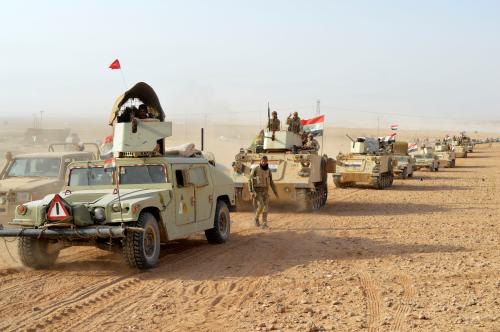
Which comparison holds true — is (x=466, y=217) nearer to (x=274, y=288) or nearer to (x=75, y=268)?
(x=274, y=288)

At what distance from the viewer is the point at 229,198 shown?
11250 mm

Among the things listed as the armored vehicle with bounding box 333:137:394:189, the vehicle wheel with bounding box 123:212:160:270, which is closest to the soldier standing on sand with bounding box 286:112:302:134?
the armored vehicle with bounding box 333:137:394:189

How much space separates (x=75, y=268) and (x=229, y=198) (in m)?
3.51

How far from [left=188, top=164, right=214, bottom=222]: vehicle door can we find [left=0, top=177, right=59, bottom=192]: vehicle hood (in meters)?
3.42

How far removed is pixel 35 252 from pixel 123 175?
1.76 meters

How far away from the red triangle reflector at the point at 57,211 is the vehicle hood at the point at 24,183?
11.8 ft

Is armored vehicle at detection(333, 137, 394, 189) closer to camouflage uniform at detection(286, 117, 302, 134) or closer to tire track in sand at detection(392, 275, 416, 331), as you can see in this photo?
camouflage uniform at detection(286, 117, 302, 134)

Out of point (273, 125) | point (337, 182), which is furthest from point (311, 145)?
point (337, 182)

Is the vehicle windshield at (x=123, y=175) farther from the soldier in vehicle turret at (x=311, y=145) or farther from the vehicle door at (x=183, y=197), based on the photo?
the soldier in vehicle turret at (x=311, y=145)

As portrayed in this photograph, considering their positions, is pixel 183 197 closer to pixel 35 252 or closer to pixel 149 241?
pixel 149 241

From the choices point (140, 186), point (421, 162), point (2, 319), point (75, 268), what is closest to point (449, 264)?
point (140, 186)

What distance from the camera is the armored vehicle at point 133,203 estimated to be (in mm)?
7980

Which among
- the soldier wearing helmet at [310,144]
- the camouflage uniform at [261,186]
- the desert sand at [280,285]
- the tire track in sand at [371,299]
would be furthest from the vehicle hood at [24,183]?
the soldier wearing helmet at [310,144]

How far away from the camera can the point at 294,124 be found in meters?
19.1
